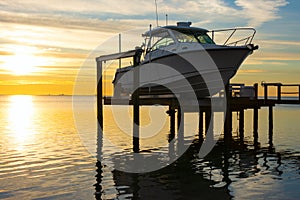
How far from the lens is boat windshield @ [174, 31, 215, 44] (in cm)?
2225

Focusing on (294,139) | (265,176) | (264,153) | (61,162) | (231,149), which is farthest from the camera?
(294,139)

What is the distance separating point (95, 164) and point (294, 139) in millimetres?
15207

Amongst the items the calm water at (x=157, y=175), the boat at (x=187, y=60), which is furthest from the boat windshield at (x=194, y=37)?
the calm water at (x=157, y=175)

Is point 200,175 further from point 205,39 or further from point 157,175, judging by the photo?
point 205,39

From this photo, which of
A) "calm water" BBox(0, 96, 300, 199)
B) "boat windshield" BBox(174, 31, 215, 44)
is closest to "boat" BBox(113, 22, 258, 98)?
"boat windshield" BBox(174, 31, 215, 44)

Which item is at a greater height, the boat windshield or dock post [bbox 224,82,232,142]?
the boat windshield

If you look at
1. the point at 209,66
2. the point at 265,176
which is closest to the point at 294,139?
the point at 209,66

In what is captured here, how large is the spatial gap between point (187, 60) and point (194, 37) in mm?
1841

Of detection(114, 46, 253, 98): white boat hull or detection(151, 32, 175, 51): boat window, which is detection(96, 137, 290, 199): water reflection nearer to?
detection(114, 46, 253, 98): white boat hull

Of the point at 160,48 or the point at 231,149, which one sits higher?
the point at 160,48

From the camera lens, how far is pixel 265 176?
1484 cm

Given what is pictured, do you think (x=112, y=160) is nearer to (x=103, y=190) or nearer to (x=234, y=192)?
(x=103, y=190)

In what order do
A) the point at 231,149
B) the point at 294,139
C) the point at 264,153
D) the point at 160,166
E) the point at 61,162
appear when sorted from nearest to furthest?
1. the point at 160,166
2. the point at 61,162
3. the point at 264,153
4. the point at 231,149
5. the point at 294,139

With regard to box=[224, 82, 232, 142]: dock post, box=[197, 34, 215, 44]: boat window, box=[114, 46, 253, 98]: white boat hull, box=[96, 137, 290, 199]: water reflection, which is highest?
box=[197, 34, 215, 44]: boat window
